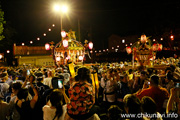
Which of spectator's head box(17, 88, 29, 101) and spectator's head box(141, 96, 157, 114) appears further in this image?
spectator's head box(17, 88, 29, 101)

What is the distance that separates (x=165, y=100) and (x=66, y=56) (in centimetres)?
1553

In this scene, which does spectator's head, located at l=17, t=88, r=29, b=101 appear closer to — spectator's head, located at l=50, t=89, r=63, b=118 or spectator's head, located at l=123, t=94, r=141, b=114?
spectator's head, located at l=50, t=89, r=63, b=118

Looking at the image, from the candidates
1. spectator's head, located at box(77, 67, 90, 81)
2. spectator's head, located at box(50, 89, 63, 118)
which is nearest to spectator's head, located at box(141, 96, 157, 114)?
spectator's head, located at box(77, 67, 90, 81)

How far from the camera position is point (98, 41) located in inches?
1570

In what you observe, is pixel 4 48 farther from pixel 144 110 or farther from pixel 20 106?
pixel 144 110

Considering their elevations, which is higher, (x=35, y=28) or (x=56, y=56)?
(x=35, y=28)

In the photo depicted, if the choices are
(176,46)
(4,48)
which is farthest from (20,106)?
(176,46)

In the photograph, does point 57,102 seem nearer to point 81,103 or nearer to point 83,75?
point 81,103

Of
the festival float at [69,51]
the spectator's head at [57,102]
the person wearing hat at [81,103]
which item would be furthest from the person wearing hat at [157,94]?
the festival float at [69,51]

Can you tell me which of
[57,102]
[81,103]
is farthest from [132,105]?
[57,102]

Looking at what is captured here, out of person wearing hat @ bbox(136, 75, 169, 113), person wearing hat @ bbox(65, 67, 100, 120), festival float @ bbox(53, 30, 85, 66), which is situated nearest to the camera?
person wearing hat @ bbox(65, 67, 100, 120)

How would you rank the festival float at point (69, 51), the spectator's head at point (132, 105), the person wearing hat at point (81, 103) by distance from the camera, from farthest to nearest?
the festival float at point (69, 51), the person wearing hat at point (81, 103), the spectator's head at point (132, 105)

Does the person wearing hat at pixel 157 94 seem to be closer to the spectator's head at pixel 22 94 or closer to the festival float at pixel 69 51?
the spectator's head at pixel 22 94

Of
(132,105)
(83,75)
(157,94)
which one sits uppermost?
(83,75)
